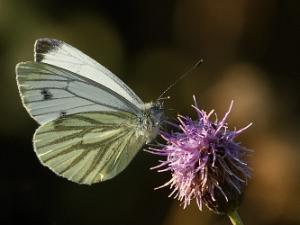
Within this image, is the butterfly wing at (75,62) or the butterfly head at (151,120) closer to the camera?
the butterfly head at (151,120)

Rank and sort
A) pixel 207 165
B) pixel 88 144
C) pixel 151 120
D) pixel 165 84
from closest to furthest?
pixel 207 165
pixel 151 120
pixel 88 144
pixel 165 84

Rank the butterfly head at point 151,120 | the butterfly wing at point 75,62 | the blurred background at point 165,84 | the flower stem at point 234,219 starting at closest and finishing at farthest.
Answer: the flower stem at point 234,219 < the butterfly head at point 151,120 < the butterfly wing at point 75,62 < the blurred background at point 165,84

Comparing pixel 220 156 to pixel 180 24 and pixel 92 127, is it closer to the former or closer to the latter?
pixel 92 127

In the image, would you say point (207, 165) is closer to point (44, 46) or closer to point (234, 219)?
point (234, 219)

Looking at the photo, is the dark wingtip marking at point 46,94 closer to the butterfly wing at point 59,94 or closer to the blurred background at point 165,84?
the butterfly wing at point 59,94

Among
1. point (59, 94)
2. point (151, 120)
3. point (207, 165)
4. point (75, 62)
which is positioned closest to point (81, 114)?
point (59, 94)

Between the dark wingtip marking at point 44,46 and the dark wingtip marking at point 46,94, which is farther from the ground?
the dark wingtip marking at point 44,46

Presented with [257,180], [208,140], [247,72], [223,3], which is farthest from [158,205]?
[208,140]

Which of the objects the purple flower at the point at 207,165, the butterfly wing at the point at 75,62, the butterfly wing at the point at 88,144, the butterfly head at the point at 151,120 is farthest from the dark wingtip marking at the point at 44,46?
the purple flower at the point at 207,165
